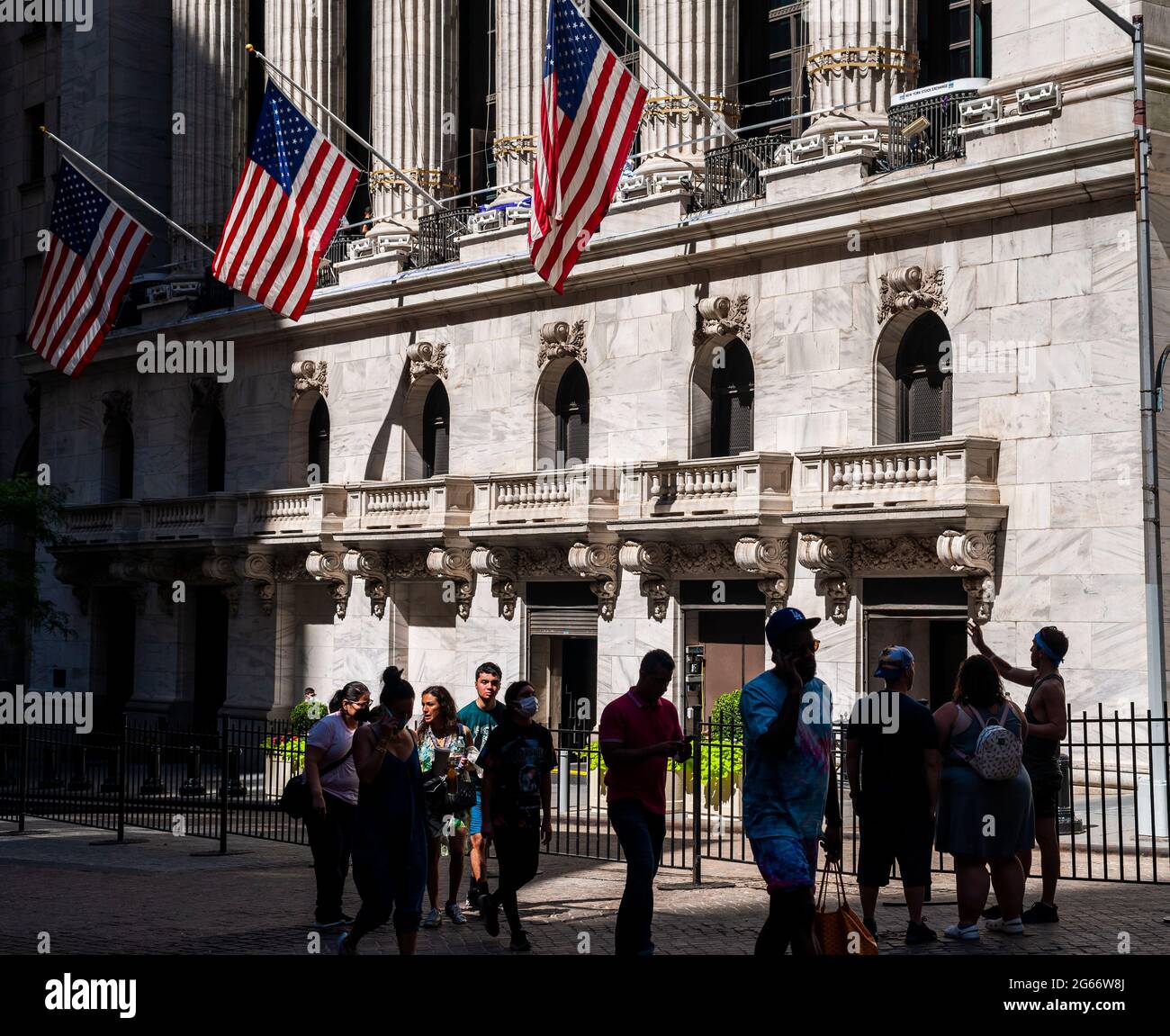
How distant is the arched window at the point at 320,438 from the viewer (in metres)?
39.3

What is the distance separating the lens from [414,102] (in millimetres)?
37812

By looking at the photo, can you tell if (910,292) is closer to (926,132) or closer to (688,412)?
(926,132)

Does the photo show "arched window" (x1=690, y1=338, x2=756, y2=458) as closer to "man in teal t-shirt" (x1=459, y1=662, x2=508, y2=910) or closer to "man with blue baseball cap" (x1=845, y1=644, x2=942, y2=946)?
"man in teal t-shirt" (x1=459, y1=662, x2=508, y2=910)

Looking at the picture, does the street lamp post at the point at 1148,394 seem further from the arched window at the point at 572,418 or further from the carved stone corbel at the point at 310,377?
the carved stone corbel at the point at 310,377

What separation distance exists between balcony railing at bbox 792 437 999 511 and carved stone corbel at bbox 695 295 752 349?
3.26m

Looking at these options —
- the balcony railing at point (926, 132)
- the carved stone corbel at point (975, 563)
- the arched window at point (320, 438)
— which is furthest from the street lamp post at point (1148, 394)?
the arched window at point (320, 438)

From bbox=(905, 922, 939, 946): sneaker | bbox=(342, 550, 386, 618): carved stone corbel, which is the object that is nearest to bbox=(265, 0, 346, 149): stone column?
bbox=(342, 550, 386, 618): carved stone corbel

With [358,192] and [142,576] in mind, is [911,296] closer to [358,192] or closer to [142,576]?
[358,192]

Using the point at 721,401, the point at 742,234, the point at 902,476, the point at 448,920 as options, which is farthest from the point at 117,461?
the point at 448,920

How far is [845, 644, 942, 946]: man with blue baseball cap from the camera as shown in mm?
13281

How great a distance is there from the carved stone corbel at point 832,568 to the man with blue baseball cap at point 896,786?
44.7 ft

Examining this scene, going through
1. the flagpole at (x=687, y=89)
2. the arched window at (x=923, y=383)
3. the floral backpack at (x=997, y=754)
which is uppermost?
the flagpole at (x=687, y=89)

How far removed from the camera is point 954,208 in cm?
2622

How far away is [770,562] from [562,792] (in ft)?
17.5
